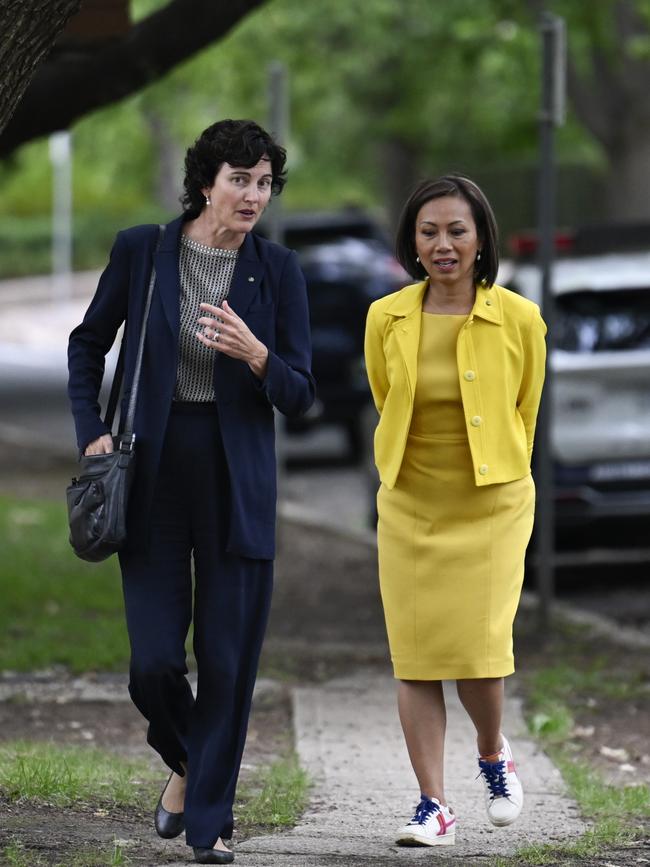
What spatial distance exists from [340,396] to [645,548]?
16.0ft

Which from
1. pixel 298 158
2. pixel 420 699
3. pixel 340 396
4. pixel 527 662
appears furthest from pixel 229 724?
pixel 298 158

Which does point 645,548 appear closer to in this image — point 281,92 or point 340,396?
point 281,92

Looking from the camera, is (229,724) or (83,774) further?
(83,774)

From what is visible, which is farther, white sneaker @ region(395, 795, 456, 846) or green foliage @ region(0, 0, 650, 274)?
green foliage @ region(0, 0, 650, 274)

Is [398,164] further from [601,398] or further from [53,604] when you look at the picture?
[53,604]

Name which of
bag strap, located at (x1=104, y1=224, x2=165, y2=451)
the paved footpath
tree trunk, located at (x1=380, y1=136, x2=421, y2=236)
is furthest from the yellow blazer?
tree trunk, located at (x1=380, y1=136, x2=421, y2=236)

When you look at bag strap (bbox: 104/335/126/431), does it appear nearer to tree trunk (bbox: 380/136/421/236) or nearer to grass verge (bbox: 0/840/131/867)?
grass verge (bbox: 0/840/131/867)

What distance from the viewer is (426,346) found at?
505 cm

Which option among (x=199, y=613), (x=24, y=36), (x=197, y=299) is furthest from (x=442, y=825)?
(x=24, y=36)

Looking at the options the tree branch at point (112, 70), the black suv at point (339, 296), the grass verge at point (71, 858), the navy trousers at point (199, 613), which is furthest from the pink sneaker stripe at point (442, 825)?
the black suv at point (339, 296)

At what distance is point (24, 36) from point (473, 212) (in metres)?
1.29

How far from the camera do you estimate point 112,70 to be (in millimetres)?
9047

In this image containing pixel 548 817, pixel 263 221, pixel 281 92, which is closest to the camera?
pixel 548 817

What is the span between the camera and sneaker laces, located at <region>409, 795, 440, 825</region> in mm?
5090
